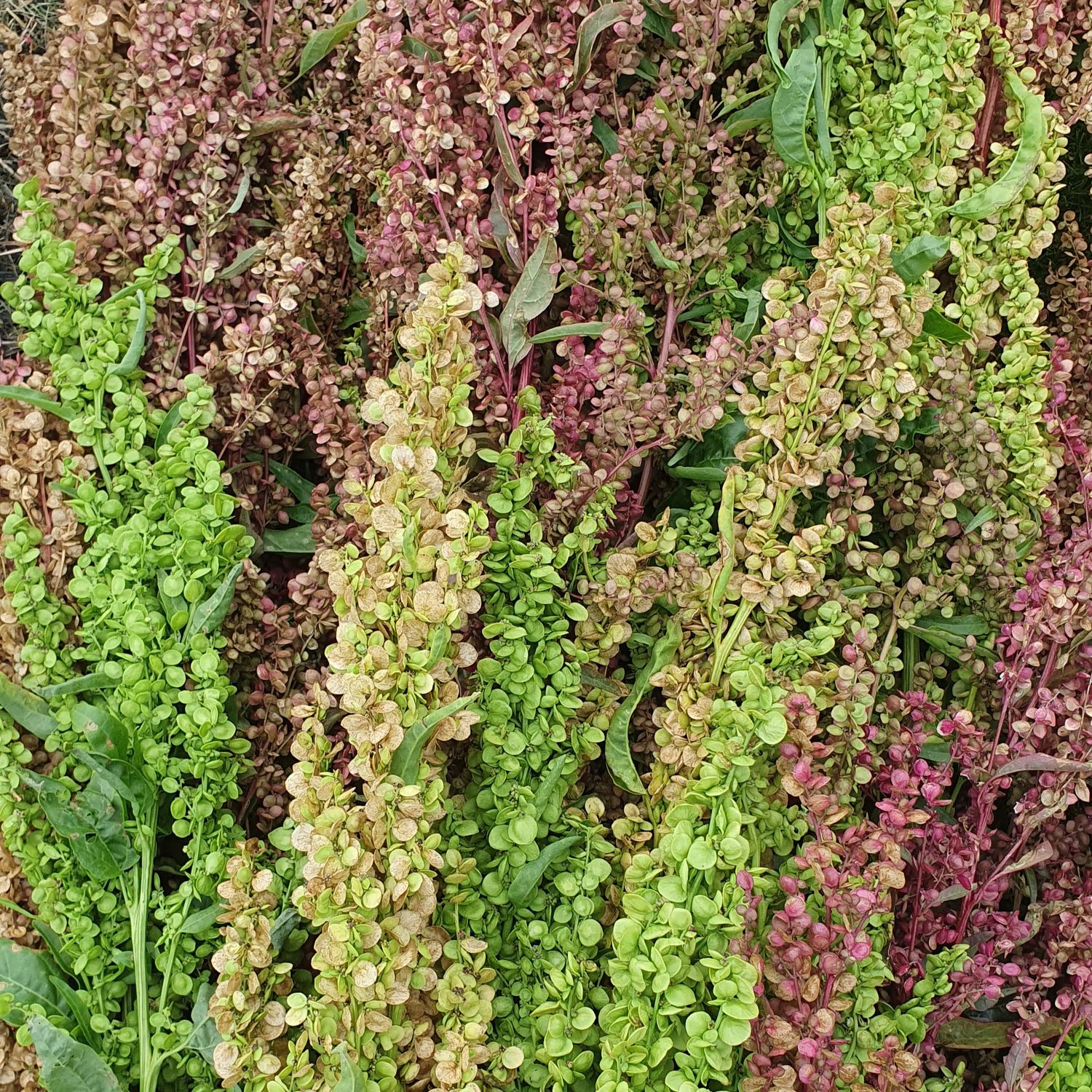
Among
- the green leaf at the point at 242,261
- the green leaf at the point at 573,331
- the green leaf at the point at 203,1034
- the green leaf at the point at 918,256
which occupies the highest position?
the green leaf at the point at 242,261

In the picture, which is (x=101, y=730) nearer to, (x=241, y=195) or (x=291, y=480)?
(x=291, y=480)

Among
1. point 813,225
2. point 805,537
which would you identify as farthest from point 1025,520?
point 813,225

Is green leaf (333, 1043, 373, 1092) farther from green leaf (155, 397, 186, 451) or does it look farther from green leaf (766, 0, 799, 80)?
green leaf (766, 0, 799, 80)

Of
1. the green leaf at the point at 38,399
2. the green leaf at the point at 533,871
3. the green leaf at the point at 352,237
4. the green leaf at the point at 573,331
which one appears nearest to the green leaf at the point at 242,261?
the green leaf at the point at 352,237

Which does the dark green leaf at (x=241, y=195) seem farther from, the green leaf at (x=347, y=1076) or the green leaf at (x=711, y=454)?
the green leaf at (x=347, y=1076)

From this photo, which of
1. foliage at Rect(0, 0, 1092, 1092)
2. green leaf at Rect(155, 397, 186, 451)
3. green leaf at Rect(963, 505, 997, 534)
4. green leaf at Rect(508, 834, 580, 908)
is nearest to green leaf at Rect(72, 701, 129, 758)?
foliage at Rect(0, 0, 1092, 1092)

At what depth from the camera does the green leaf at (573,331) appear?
0.91 meters

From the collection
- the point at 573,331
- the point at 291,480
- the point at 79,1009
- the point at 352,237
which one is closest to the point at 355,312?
the point at 352,237

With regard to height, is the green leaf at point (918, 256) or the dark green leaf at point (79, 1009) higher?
the green leaf at point (918, 256)

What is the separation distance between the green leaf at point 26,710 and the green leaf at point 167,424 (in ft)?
0.86

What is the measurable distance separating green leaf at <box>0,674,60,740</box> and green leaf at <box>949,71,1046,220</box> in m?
1.01

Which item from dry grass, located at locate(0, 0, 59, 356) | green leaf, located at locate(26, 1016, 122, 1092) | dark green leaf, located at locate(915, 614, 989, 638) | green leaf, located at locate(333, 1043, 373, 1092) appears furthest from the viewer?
dry grass, located at locate(0, 0, 59, 356)

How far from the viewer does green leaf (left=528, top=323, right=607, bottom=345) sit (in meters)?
0.91

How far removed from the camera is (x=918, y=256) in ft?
3.00
